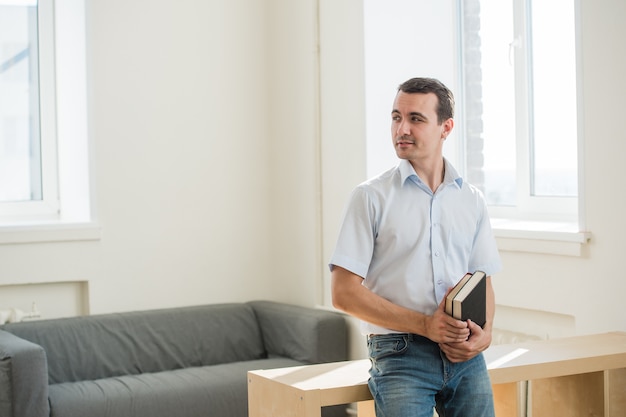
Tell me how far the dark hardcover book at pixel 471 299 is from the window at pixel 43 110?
2.83 metres

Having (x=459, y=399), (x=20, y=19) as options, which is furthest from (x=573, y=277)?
(x=20, y=19)

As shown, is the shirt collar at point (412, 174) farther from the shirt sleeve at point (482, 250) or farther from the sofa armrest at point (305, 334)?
the sofa armrest at point (305, 334)

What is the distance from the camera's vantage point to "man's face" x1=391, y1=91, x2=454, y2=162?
2.43 metres

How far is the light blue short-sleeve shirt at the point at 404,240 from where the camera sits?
2.40 m

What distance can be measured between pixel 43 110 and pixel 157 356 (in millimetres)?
1466

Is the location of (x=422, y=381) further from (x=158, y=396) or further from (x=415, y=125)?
(x=158, y=396)

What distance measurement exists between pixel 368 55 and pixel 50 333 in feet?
6.59

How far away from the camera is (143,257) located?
471 centimetres

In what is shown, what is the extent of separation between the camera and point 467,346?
2.34m

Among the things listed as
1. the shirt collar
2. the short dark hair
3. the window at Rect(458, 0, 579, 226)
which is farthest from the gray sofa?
the short dark hair

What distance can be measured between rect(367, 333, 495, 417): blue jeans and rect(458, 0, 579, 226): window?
1.45 m

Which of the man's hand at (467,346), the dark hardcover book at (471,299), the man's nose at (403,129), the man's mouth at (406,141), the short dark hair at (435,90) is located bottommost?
the man's hand at (467,346)

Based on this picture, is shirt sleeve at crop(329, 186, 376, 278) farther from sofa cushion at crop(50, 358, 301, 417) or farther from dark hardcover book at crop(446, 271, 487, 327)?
sofa cushion at crop(50, 358, 301, 417)

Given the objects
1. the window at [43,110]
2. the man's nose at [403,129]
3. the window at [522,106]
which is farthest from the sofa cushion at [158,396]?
the man's nose at [403,129]
